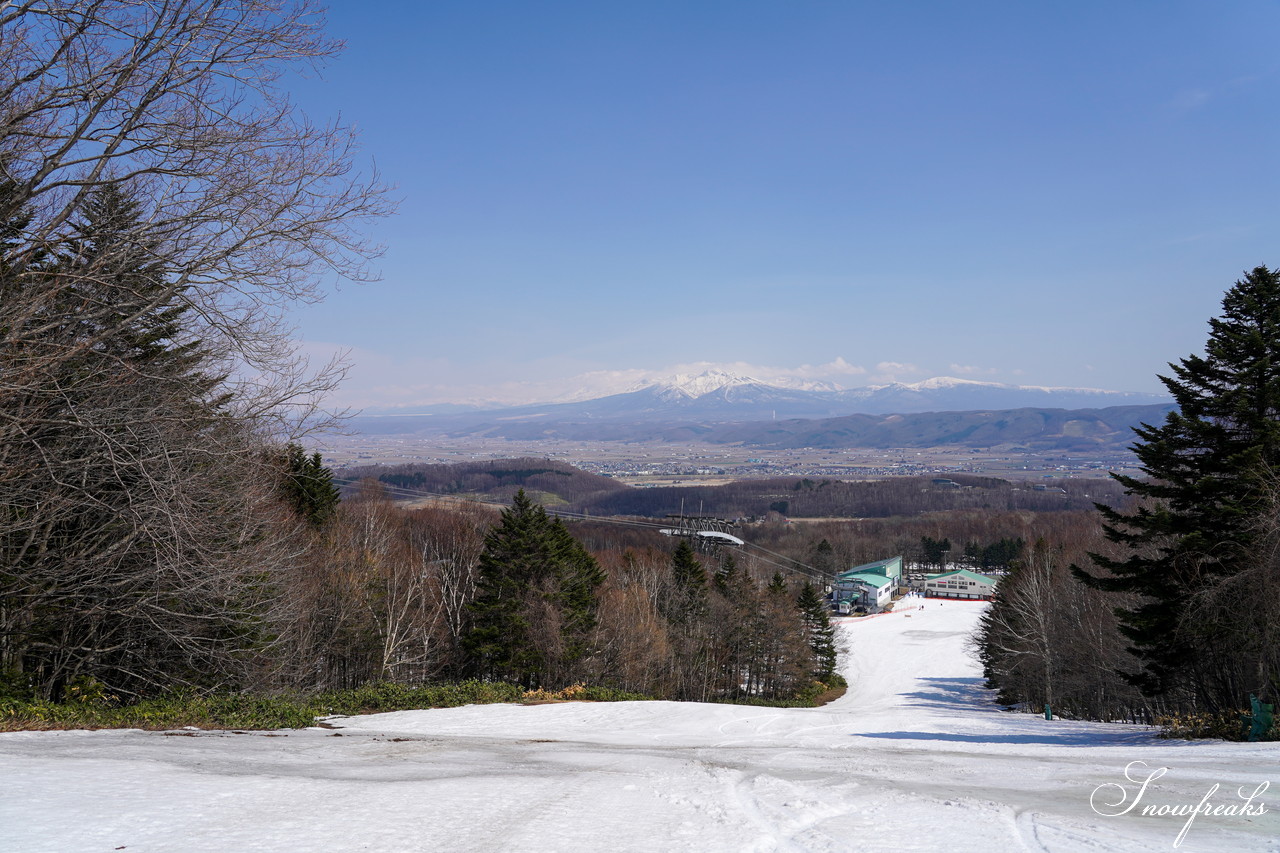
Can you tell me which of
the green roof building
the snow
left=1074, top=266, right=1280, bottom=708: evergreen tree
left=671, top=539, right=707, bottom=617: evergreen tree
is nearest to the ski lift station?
the green roof building

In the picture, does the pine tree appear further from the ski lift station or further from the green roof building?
the green roof building

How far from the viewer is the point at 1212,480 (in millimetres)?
17031

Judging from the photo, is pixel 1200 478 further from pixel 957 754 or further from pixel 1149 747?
pixel 957 754

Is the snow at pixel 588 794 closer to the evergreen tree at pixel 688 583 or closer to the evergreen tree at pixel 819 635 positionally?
the evergreen tree at pixel 688 583

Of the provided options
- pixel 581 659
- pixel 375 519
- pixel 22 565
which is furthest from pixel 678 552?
pixel 22 565

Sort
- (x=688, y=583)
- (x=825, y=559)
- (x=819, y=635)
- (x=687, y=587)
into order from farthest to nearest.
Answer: (x=825, y=559), (x=819, y=635), (x=688, y=583), (x=687, y=587)

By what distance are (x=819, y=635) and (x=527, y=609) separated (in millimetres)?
30654

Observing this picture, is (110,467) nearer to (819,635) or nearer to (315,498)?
(315,498)

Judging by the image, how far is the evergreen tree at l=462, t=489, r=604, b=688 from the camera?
1314 inches

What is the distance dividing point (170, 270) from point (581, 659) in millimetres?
29415

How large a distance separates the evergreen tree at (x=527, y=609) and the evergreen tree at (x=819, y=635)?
81.5ft

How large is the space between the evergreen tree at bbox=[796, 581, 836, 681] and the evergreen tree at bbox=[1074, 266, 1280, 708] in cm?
3724

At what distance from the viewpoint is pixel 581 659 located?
1426 inches

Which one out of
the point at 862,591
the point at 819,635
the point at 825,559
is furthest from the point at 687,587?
the point at 825,559
